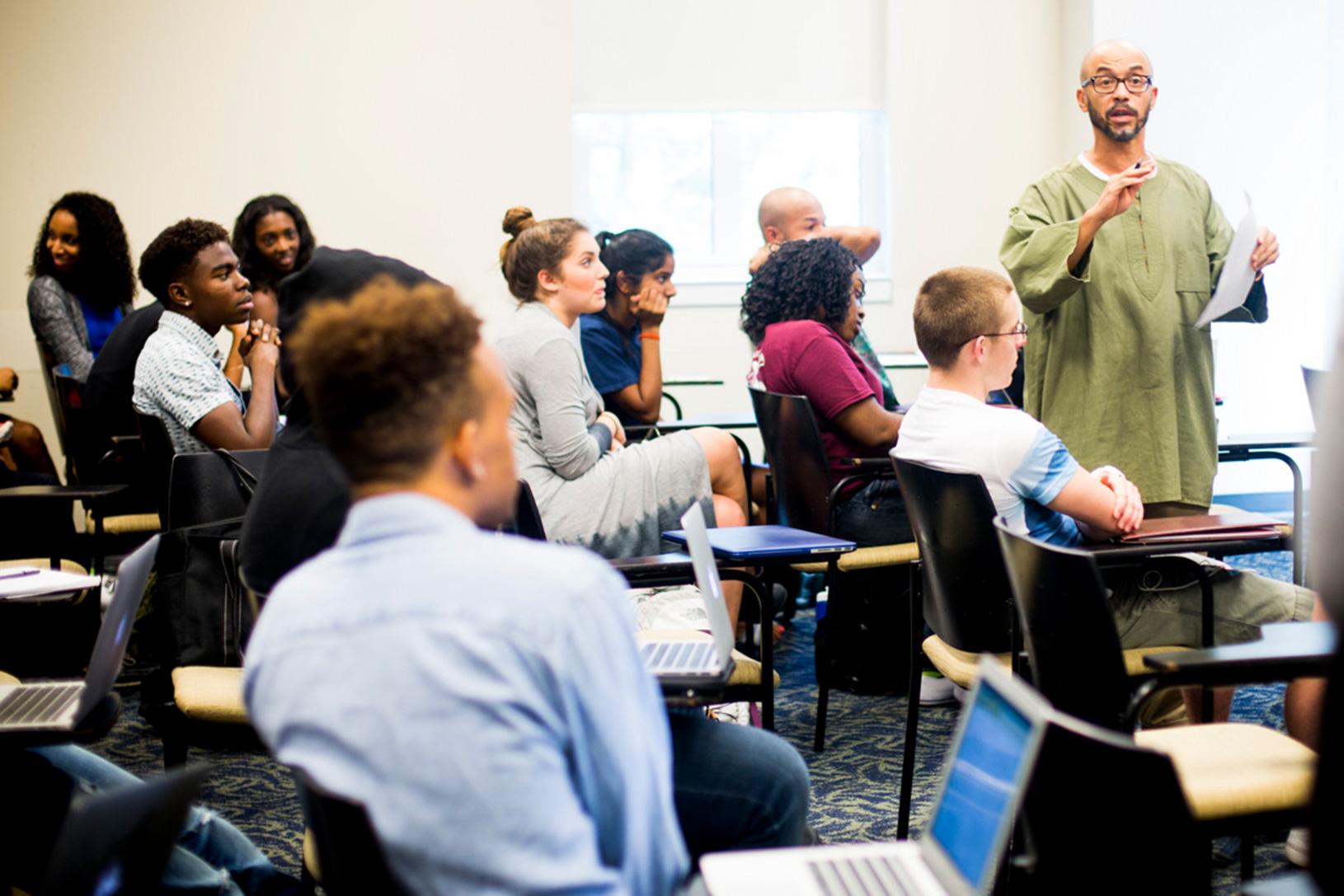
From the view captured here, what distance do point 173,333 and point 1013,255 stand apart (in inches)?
86.0

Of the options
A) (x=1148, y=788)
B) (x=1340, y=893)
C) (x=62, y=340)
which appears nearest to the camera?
(x=1340, y=893)

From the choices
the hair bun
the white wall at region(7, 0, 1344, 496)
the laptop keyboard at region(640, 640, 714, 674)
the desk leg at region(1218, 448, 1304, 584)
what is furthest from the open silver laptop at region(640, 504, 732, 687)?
the white wall at region(7, 0, 1344, 496)

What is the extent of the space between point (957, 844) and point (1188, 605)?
1.26 metres

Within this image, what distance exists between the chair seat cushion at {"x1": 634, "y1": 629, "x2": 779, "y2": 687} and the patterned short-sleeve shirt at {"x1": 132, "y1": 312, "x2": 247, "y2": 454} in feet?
4.80

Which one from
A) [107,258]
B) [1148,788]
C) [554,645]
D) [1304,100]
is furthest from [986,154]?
[554,645]

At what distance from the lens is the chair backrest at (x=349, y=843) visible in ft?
2.92

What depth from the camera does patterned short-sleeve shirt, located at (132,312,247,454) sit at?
2.95 metres

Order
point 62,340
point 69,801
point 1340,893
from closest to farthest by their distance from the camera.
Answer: point 1340,893 → point 69,801 → point 62,340

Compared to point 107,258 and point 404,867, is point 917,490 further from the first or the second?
point 107,258

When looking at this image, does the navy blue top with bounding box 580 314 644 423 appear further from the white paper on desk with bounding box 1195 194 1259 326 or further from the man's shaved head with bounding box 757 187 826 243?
the white paper on desk with bounding box 1195 194 1259 326

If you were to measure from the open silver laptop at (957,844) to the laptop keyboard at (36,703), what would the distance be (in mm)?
973

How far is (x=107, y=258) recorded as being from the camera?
4.85 meters

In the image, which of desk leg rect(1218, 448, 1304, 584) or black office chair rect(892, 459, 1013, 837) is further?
desk leg rect(1218, 448, 1304, 584)

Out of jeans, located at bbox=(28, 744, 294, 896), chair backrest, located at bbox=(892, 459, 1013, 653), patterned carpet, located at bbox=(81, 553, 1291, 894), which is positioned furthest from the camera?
patterned carpet, located at bbox=(81, 553, 1291, 894)
